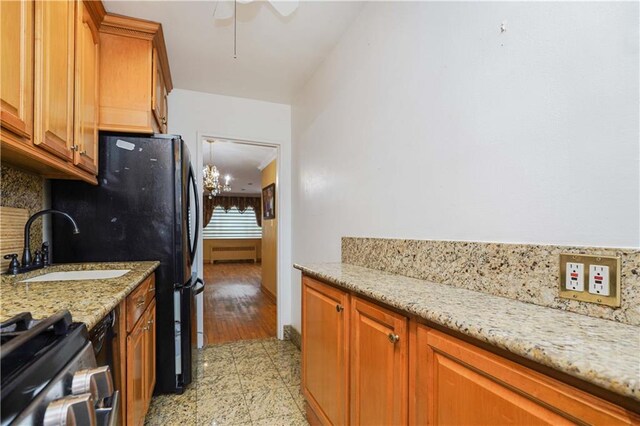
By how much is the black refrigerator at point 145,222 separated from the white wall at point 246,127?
0.89 m

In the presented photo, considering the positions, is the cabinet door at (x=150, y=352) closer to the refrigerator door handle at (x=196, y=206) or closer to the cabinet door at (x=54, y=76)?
the refrigerator door handle at (x=196, y=206)

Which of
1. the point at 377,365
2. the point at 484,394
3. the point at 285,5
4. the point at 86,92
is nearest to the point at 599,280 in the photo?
the point at 484,394

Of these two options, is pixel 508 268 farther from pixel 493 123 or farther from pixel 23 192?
pixel 23 192

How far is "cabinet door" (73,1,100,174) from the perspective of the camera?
1522mm

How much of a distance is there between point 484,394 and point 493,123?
854 mm

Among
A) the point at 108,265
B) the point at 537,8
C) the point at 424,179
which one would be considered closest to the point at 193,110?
the point at 108,265

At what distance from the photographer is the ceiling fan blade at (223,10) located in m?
1.78

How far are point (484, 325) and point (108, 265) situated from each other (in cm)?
197

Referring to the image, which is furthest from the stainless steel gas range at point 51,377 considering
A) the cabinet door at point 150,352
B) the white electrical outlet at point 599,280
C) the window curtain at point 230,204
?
the window curtain at point 230,204

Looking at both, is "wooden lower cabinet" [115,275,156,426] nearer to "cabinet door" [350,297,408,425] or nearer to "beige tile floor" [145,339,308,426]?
"beige tile floor" [145,339,308,426]

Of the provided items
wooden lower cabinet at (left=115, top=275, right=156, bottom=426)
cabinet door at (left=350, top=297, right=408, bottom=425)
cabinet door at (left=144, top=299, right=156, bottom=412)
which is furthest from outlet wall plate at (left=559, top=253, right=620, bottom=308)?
cabinet door at (left=144, top=299, right=156, bottom=412)

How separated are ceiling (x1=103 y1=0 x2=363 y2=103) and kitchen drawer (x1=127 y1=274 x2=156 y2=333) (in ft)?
5.29

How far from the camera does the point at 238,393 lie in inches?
81.5

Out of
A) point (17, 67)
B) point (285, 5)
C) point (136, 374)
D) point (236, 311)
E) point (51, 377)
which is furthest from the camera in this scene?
Answer: point (236, 311)
